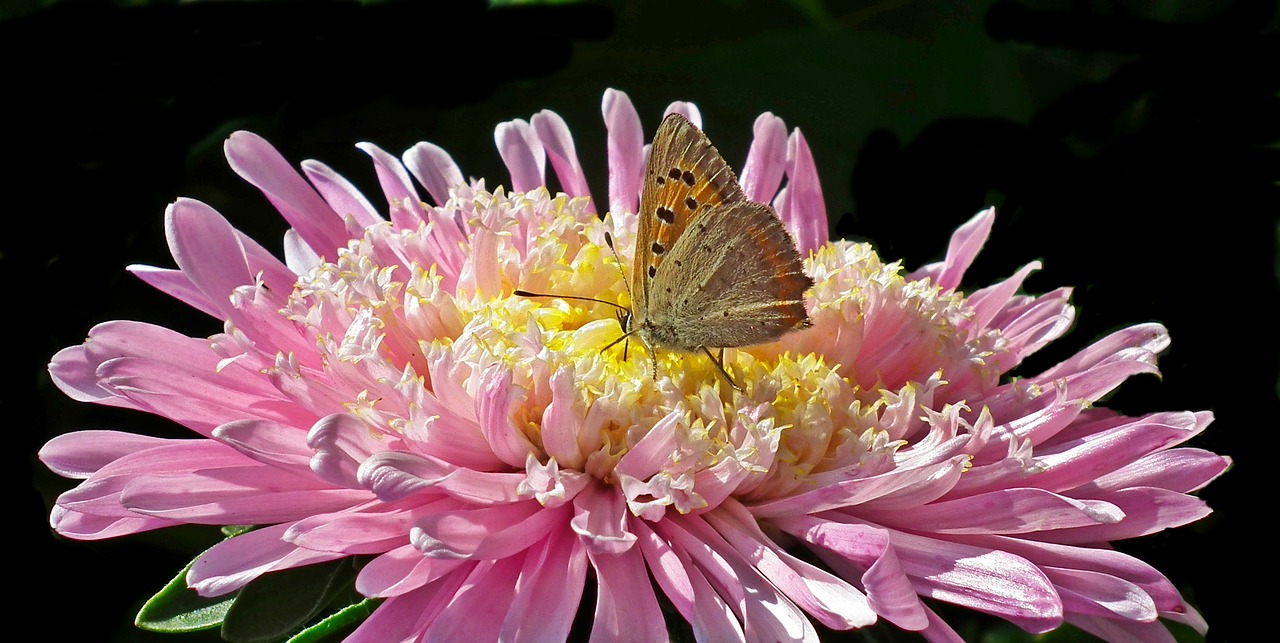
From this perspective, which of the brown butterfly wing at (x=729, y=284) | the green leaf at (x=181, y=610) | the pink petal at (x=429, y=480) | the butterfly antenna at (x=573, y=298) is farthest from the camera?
the butterfly antenna at (x=573, y=298)

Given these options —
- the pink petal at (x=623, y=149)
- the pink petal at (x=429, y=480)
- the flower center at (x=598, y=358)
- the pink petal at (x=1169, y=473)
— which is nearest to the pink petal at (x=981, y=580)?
the flower center at (x=598, y=358)

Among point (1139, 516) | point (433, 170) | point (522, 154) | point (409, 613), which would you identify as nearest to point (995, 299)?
point (1139, 516)

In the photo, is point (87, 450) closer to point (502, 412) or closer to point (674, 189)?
point (502, 412)

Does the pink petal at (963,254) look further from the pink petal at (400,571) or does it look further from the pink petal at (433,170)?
the pink petal at (400,571)

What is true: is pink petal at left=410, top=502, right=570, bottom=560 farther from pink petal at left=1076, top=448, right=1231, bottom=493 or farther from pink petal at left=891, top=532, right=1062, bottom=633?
pink petal at left=1076, top=448, right=1231, bottom=493

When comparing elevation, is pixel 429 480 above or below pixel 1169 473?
above

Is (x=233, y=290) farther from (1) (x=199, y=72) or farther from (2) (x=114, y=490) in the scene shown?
(1) (x=199, y=72)
